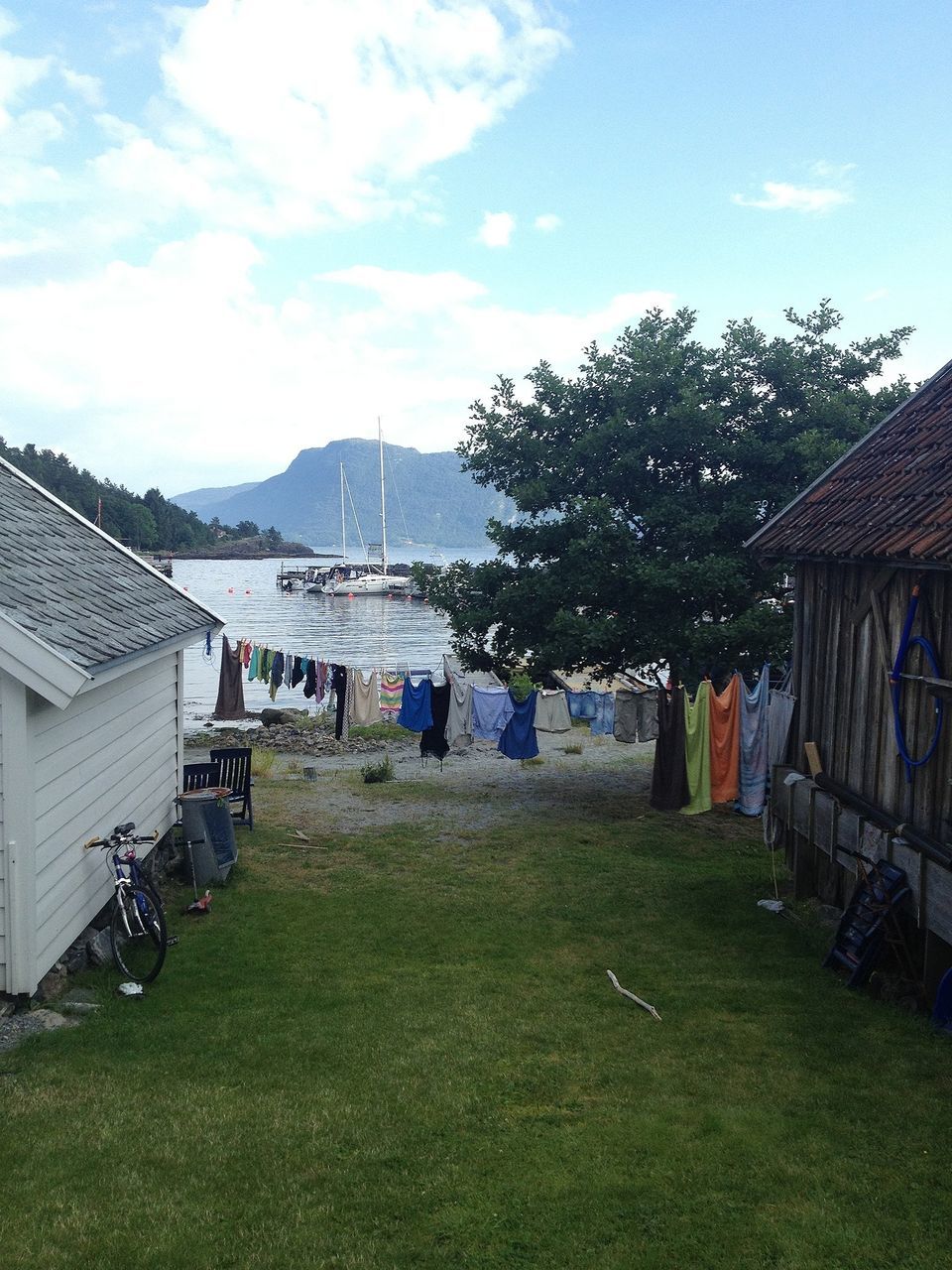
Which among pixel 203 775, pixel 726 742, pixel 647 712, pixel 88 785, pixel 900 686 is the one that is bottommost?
pixel 203 775

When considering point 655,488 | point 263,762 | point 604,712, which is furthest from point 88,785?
point 263,762

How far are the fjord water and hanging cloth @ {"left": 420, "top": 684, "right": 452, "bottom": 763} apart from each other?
652 inches

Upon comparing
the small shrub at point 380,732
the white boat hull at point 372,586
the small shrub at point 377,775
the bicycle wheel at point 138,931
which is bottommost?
the small shrub at point 380,732

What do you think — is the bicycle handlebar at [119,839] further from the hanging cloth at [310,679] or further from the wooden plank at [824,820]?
the hanging cloth at [310,679]

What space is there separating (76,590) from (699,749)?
9.39 m

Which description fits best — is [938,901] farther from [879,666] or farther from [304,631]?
[304,631]

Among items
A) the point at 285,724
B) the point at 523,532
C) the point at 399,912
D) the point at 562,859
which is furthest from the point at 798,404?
the point at 285,724

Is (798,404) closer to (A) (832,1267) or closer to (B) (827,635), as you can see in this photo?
(B) (827,635)

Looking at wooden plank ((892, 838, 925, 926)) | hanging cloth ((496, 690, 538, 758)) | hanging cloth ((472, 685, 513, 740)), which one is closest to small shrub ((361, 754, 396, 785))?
hanging cloth ((472, 685, 513, 740))

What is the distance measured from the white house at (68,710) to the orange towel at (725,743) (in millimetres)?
7592

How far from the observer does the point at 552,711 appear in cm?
1888

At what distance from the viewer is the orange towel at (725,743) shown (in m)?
15.0

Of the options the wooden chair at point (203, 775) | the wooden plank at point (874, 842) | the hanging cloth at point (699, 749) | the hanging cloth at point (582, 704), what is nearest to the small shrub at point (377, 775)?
the hanging cloth at point (582, 704)

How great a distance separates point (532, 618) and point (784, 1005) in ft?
32.9
